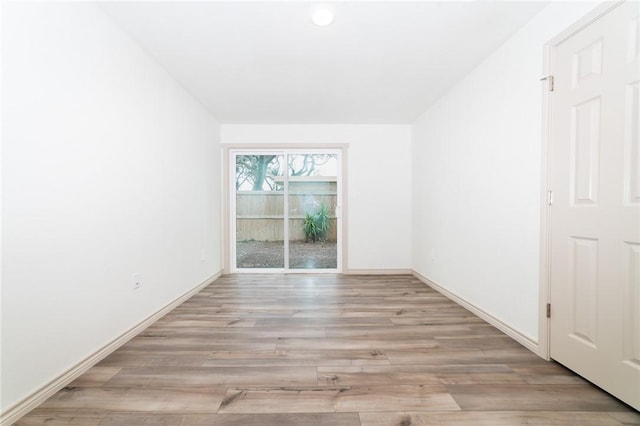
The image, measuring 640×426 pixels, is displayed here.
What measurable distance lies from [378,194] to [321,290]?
1772 millimetres

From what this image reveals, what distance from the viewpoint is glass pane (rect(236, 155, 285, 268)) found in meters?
4.39

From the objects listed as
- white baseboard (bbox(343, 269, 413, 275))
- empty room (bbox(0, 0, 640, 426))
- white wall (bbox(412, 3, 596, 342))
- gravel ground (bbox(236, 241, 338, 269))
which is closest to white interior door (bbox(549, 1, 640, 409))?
empty room (bbox(0, 0, 640, 426))

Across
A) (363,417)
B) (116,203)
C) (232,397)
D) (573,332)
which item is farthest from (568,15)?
(116,203)

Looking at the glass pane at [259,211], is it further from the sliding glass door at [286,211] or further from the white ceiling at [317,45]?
the white ceiling at [317,45]

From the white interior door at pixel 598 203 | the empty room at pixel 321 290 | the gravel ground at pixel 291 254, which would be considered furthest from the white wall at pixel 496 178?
the gravel ground at pixel 291 254

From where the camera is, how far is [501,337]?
2092 mm

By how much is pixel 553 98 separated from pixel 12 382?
3.30 metres

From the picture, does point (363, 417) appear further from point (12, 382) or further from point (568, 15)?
point (568, 15)

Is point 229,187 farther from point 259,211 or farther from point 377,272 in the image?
point 377,272

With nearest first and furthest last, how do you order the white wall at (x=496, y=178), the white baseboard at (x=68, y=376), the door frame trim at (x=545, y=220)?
1. the white baseboard at (x=68, y=376)
2. the door frame trim at (x=545, y=220)
3. the white wall at (x=496, y=178)

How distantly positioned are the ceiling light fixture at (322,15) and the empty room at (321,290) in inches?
0.4

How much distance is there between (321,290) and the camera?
340cm

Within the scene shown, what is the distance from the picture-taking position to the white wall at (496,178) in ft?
6.23

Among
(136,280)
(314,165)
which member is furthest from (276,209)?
(136,280)
